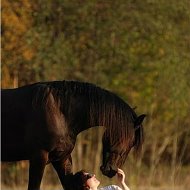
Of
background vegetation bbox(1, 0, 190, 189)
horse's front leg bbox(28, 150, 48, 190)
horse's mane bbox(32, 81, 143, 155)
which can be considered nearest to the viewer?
horse's front leg bbox(28, 150, 48, 190)

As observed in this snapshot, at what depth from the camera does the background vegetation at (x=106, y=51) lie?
12477mm

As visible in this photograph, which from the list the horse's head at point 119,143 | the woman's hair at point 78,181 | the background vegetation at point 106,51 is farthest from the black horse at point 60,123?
the background vegetation at point 106,51

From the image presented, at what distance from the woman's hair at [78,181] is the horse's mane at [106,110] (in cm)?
50

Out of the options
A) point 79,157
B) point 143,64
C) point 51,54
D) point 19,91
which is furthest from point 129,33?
point 19,91

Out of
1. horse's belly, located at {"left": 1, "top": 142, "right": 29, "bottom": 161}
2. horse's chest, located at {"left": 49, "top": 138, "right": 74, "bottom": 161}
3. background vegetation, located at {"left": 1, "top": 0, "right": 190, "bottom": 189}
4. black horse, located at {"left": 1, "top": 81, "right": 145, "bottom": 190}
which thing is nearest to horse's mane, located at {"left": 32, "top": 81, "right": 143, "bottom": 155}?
black horse, located at {"left": 1, "top": 81, "right": 145, "bottom": 190}

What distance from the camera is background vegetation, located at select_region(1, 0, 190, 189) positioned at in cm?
1248

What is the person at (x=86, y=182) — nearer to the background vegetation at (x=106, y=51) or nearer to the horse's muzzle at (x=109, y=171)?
the horse's muzzle at (x=109, y=171)

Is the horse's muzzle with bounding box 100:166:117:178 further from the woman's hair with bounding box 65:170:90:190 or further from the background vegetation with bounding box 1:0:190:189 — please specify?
the background vegetation with bounding box 1:0:190:189

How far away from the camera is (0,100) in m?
6.85

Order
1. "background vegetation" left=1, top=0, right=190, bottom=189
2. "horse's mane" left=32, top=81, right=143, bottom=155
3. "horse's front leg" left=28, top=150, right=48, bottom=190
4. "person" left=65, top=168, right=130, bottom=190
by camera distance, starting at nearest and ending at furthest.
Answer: "person" left=65, top=168, right=130, bottom=190 < "horse's front leg" left=28, top=150, right=48, bottom=190 < "horse's mane" left=32, top=81, right=143, bottom=155 < "background vegetation" left=1, top=0, right=190, bottom=189

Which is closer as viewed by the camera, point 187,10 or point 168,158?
point 187,10

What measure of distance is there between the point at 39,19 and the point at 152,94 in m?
2.22

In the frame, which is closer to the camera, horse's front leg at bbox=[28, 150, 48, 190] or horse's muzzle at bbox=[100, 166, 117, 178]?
horse's front leg at bbox=[28, 150, 48, 190]

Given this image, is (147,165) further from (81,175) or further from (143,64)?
(81,175)
